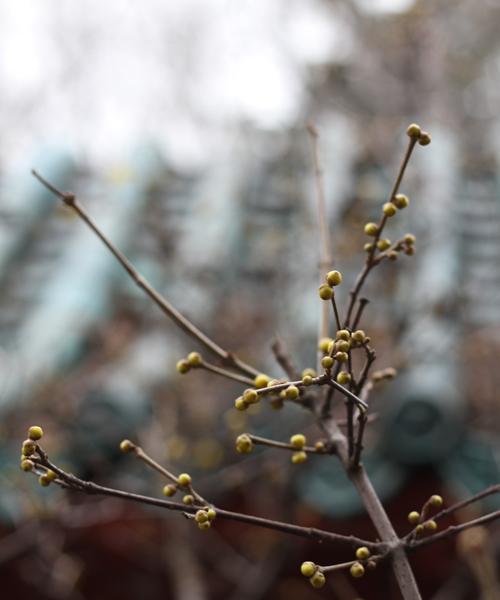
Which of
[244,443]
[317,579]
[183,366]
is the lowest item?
[317,579]

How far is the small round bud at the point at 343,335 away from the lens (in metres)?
0.77

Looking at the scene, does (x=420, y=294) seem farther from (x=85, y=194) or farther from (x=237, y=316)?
(x=85, y=194)

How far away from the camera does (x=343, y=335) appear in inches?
30.4

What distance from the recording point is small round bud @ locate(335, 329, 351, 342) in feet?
2.53

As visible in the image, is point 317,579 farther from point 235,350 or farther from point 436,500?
point 235,350

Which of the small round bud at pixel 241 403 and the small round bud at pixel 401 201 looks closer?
the small round bud at pixel 241 403

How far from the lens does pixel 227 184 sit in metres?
5.09

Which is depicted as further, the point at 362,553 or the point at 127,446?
the point at 127,446

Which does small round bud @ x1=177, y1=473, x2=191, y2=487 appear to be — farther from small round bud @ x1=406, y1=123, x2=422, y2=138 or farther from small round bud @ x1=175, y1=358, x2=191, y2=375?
small round bud @ x1=406, y1=123, x2=422, y2=138

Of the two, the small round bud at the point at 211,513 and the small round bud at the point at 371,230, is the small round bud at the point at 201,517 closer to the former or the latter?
the small round bud at the point at 211,513

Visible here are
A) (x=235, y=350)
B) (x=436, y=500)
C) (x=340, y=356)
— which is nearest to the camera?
(x=340, y=356)

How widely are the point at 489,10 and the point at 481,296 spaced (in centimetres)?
680

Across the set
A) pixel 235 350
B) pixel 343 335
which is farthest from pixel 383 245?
pixel 235 350

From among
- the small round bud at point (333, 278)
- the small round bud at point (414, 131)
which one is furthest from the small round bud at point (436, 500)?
the small round bud at point (414, 131)
